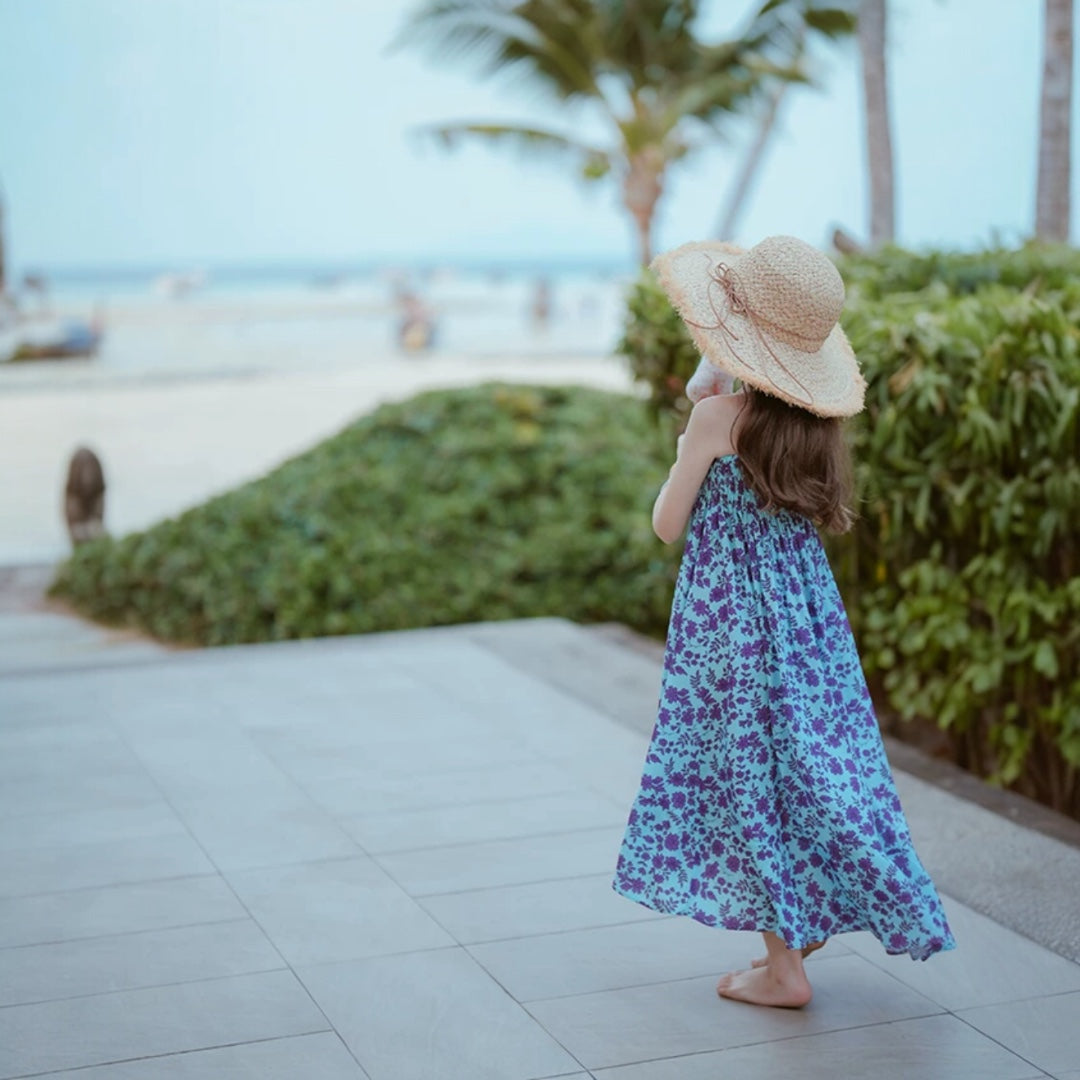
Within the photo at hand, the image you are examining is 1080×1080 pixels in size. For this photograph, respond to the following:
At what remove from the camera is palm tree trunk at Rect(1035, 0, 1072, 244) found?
25.7 ft

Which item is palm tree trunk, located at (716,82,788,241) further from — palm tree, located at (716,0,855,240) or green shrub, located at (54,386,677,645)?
green shrub, located at (54,386,677,645)

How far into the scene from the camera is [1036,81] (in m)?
8.27

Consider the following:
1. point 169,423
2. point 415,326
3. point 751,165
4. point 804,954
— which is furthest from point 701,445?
point 415,326

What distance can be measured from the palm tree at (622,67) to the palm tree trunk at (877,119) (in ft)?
17.8

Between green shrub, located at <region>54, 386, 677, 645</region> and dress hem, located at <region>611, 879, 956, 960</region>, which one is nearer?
dress hem, located at <region>611, 879, 956, 960</region>

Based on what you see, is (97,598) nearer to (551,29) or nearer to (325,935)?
(325,935)

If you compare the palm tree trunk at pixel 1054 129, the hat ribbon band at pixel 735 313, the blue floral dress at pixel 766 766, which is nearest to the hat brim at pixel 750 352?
the hat ribbon band at pixel 735 313

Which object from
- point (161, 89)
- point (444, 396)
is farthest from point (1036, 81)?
point (161, 89)

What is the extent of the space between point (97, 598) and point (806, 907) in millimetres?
7052

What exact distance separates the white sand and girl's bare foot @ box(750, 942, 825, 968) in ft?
21.1

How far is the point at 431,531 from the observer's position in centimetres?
795

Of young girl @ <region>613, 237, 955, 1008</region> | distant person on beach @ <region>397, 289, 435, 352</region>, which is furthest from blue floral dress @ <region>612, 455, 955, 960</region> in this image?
distant person on beach @ <region>397, 289, 435, 352</region>

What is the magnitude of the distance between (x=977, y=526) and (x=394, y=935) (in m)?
2.27

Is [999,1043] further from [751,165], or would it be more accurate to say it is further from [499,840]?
[751,165]
